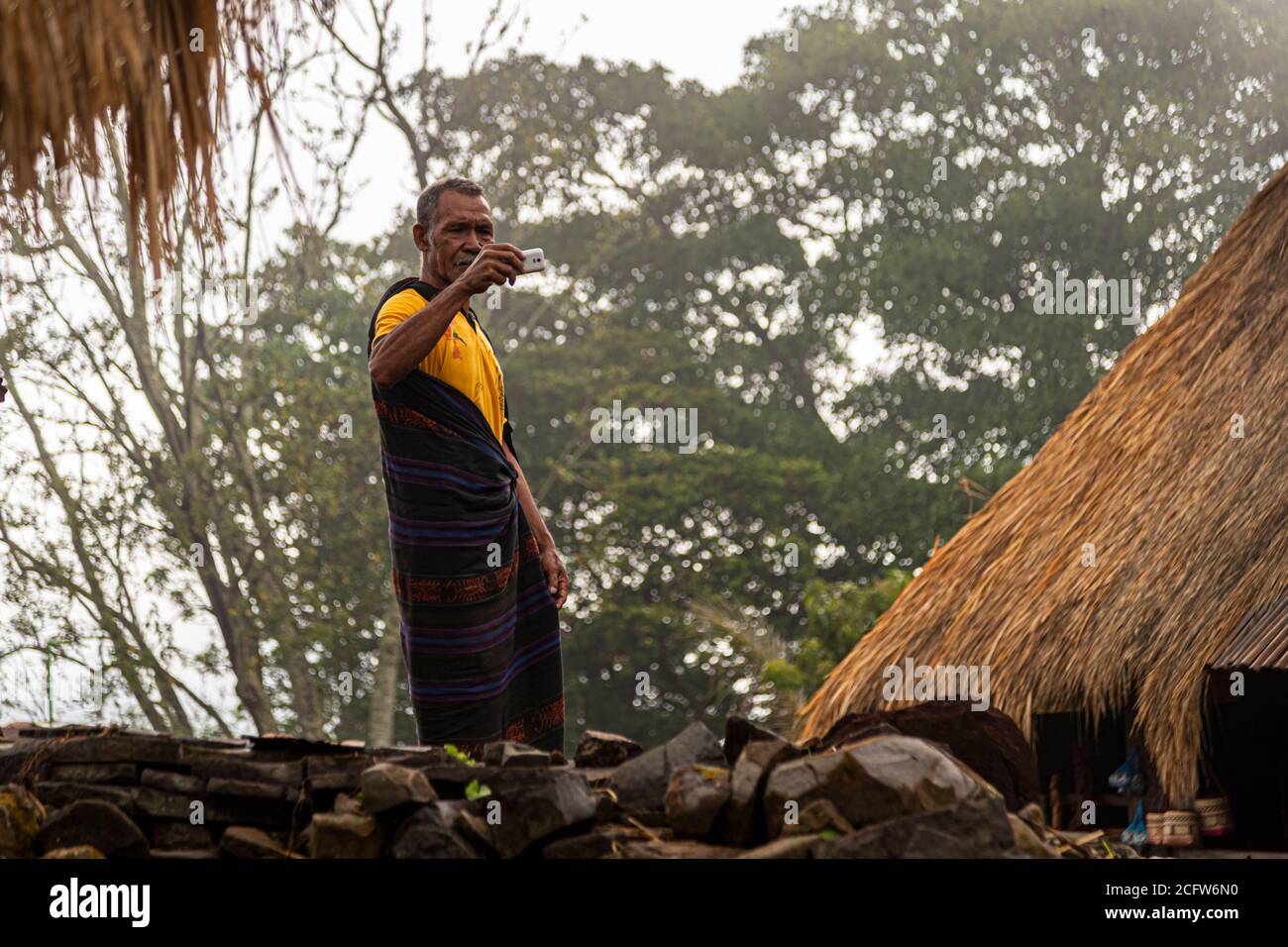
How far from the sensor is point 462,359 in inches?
148

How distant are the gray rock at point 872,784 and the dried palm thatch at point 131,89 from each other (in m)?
1.52

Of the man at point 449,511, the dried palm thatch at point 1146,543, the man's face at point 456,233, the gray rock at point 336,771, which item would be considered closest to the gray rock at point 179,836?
the gray rock at point 336,771

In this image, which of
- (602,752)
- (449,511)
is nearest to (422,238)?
(449,511)

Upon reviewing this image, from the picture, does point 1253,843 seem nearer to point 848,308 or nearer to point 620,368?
point 620,368

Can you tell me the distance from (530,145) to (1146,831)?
1373cm

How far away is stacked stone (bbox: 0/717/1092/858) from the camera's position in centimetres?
238

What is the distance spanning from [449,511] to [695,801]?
129 centimetres

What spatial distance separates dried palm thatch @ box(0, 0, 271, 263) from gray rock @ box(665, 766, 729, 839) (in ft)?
4.55

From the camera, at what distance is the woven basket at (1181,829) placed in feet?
17.3

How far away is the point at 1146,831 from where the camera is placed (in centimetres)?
562

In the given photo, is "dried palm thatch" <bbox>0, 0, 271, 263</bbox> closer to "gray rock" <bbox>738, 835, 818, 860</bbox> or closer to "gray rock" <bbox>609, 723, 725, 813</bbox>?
"gray rock" <bbox>609, 723, 725, 813</bbox>

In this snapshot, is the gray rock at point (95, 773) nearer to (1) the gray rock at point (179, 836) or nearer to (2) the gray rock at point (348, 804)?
(1) the gray rock at point (179, 836)

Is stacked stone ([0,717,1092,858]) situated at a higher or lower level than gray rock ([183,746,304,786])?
lower

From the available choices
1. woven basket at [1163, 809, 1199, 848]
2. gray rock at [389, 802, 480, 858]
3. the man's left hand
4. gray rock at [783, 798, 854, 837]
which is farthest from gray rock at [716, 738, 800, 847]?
woven basket at [1163, 809, 1199, 848]
